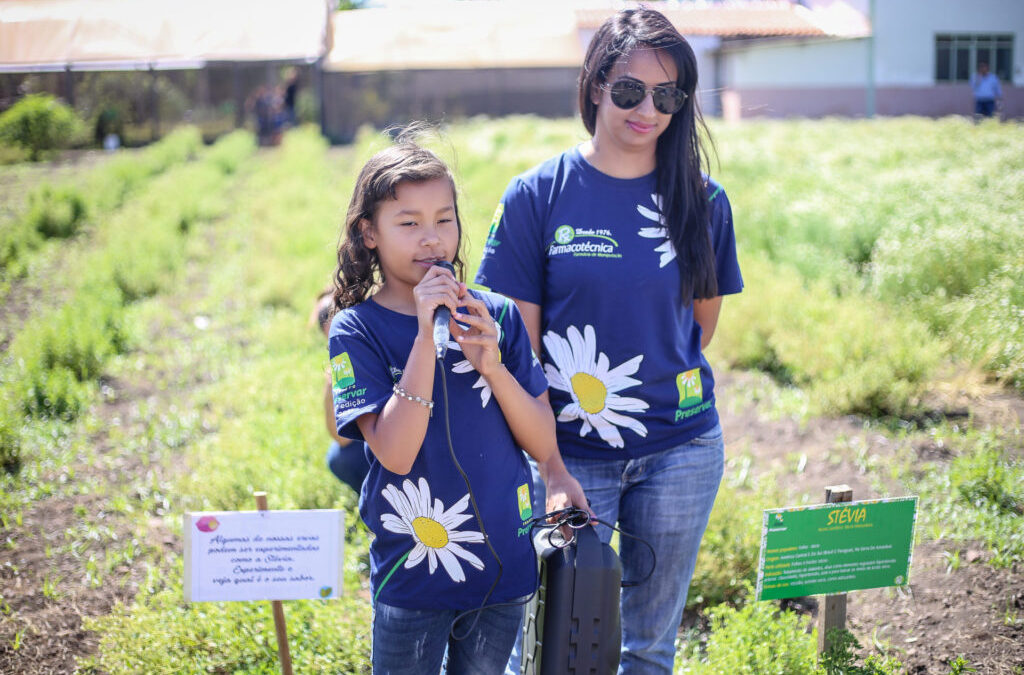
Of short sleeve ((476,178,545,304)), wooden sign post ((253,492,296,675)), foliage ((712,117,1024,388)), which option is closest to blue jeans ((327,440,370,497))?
wooden sign post ((253,492,296,675))

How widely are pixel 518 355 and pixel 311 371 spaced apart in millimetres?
4299

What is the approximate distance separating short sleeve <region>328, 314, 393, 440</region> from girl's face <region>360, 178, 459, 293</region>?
0.18 metres

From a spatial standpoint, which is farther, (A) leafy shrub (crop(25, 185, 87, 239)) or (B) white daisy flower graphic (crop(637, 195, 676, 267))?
(A) leafy shrub (crop(25, 185, 87, 239))

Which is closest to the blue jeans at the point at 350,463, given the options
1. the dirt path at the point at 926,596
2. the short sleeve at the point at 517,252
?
the short sleeve at the point at 517,252

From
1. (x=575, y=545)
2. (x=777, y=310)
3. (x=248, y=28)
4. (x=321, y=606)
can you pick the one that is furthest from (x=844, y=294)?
(x=248, y=28)

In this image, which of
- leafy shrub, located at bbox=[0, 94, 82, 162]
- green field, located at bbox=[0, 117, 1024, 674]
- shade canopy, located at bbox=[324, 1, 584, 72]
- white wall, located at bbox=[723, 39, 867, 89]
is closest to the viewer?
green field, located at bbox=[0, 117, 1024, 674]

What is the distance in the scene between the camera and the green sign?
111 inches

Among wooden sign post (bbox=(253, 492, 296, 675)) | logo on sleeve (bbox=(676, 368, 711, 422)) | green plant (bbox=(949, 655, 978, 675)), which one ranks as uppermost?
logo on sleeve (bbox=(676, 368, 711, 422))

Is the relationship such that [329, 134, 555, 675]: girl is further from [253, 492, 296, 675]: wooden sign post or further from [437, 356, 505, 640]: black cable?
[253, 492, 296, 675]: wooden sign post

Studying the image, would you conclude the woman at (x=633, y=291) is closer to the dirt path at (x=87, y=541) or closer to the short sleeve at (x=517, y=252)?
the short sleeve at (x=517, y=252)

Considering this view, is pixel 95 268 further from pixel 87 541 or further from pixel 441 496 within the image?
pixel 441 496

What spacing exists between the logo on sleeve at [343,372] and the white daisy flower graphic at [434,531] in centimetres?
27

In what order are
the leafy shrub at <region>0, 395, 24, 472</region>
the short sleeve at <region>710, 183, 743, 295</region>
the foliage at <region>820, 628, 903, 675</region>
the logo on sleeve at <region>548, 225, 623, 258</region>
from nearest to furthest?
the logo on sleeve at <region>548, 225, 623, 258</region>
the short sleeve at <region>710, 183, 743, 295</region>
the foliage at <region>820, 628, 903, 675</region>
the leafy shrub at <region>0, 395, 24, 472</region>

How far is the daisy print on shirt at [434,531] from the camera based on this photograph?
2.10 m
